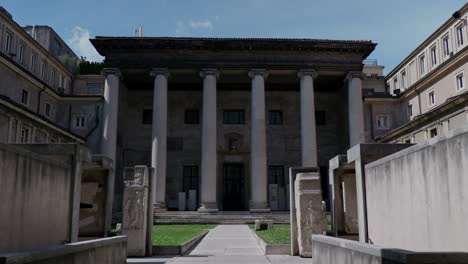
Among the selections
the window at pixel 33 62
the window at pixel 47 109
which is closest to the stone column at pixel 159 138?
the window at pixel 47 109

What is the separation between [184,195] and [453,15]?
82.1 ft

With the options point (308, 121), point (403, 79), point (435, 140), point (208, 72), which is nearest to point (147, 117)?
point (208, 72)

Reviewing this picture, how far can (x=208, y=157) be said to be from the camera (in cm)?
3462

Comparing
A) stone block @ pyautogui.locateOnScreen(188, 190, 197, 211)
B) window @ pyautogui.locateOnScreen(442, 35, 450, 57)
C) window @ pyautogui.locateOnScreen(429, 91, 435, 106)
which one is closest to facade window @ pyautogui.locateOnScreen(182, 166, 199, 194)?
stone block @ pyautogui.locateOnScreen(188, 190, 197, 211)

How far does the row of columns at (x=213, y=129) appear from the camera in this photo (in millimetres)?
34531

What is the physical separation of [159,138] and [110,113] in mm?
4395

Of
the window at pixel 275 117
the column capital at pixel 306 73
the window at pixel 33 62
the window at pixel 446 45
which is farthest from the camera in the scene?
the window at pixel 275 117

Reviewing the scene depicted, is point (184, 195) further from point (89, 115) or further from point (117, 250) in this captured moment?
point (117, 250)

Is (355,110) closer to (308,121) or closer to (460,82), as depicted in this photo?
(308,121)

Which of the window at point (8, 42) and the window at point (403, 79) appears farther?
the window at point (403, 79)

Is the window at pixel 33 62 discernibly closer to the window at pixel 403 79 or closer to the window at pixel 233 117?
the window at pixel 233 117

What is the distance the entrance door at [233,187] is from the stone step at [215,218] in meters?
7.48

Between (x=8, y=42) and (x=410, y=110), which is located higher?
(x=8, y=42)

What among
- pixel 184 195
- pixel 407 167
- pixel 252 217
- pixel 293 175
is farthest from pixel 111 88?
pixel 407 167
